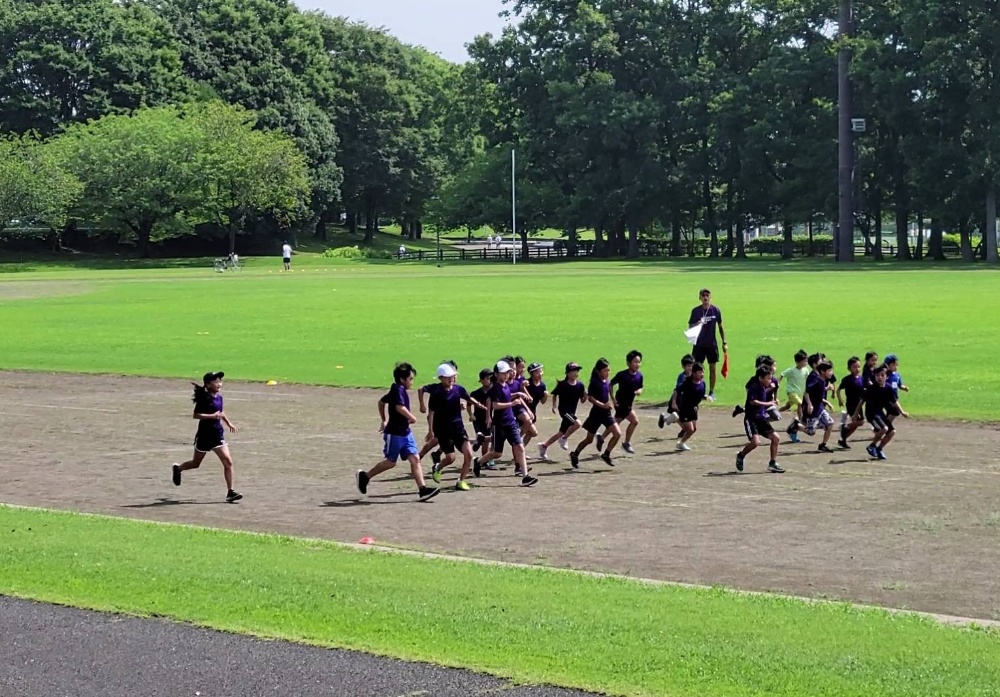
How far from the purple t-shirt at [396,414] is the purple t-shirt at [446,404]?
0.45 metres

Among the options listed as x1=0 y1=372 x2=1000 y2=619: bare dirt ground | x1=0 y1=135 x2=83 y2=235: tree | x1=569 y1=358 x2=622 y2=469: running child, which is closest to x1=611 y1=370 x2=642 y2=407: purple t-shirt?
x1=569 y1=358 x2=622 y2=469: running child

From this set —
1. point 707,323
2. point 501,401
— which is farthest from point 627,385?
point 707,323

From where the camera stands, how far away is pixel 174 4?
434ft

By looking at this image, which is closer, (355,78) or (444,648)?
(444,648)

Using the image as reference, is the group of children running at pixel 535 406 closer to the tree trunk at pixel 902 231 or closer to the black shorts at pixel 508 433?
the black shorts at pixel 508 433

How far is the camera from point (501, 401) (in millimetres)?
18047

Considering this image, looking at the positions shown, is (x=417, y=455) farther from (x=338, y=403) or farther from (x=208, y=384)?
(x=338, y=403)

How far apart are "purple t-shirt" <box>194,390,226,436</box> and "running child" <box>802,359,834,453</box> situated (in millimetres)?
8832

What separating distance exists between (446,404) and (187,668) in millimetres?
8414

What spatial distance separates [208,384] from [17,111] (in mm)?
107103

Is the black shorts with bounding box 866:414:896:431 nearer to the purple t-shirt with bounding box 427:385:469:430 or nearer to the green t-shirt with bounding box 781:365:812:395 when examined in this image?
the green t-shirt with bounding box 781:365:812:395

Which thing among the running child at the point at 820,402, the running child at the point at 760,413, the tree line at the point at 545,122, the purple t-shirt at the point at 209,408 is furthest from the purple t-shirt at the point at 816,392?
the tree line at the point at 545,122

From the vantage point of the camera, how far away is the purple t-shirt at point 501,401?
18.0 metres

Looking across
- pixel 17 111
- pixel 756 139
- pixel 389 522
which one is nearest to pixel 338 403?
pixel 389 522
